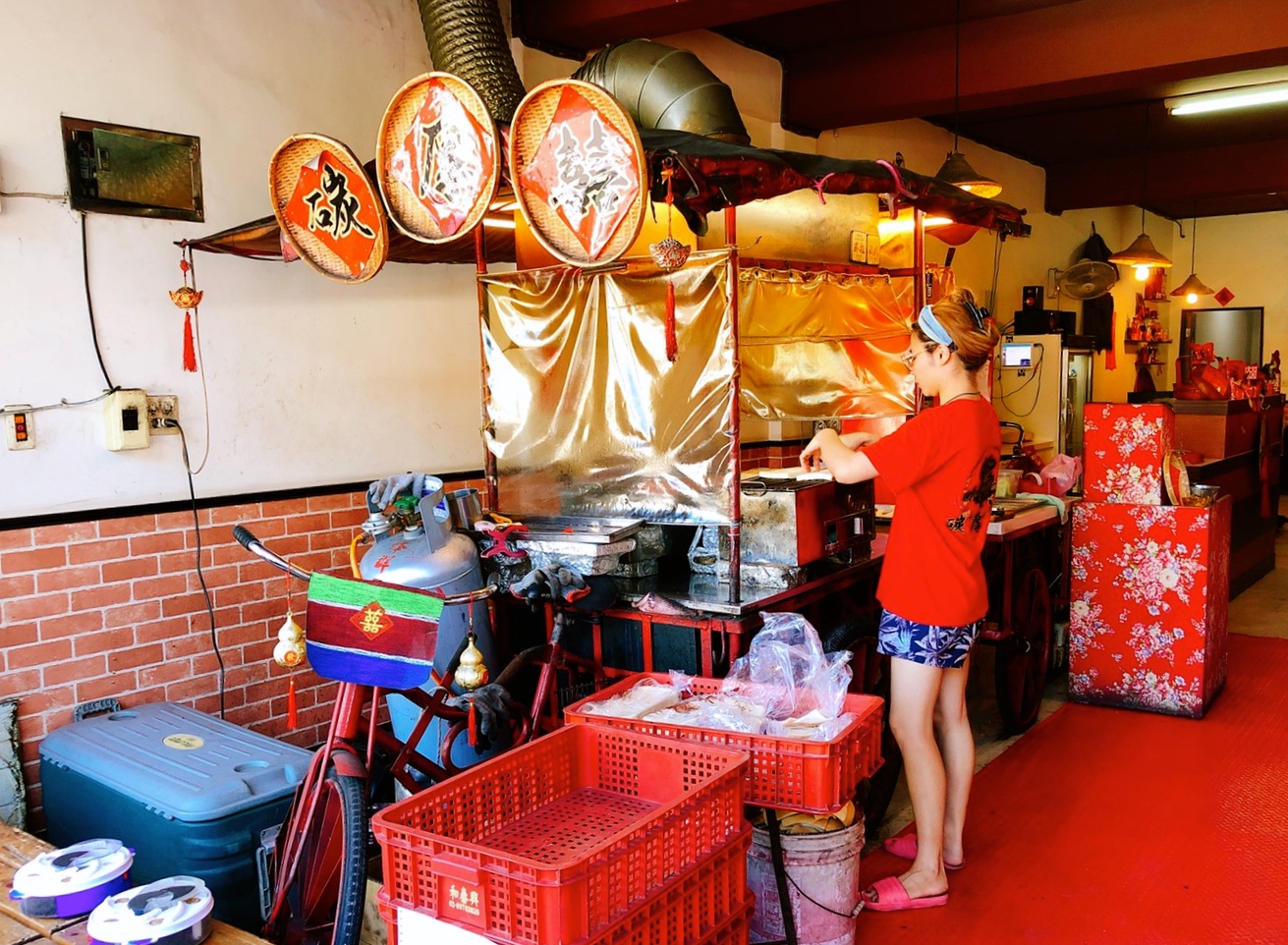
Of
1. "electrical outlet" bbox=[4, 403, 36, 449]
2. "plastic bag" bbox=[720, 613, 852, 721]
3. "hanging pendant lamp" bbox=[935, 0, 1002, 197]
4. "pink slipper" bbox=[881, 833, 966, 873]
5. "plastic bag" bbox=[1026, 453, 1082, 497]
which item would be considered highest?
"hanging pendant lamp" bbox=[935, 0, 1002, 197]

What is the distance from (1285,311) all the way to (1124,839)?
12.7 meters

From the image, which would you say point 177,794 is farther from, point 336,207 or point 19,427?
point 336,207

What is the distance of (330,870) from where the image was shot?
9.32ft

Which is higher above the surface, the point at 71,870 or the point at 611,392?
the point at 611,392

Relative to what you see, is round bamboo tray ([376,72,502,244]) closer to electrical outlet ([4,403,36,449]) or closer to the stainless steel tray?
the stainless steel tray

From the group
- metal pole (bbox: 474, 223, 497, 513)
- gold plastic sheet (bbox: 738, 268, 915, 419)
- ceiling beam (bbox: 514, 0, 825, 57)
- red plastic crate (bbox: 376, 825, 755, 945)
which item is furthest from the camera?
ceiling beam (bbox: 514, 0, 825, 57)

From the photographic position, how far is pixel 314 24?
4.27 meters

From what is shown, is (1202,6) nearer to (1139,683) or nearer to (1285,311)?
(1139,683)

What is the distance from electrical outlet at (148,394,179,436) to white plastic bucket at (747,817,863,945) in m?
2.60

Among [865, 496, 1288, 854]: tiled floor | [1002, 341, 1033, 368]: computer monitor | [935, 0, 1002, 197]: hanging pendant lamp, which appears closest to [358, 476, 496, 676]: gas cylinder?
[865, 496, 1288, 854]: tiled floor

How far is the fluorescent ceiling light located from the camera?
24.9 feet

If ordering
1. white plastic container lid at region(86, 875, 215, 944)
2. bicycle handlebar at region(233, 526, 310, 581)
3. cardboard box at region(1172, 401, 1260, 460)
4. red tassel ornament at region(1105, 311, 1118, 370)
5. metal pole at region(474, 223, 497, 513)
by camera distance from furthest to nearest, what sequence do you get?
red tassel ornament at region(1105, 311, 1118, 370) < cardboard box at region(1172, 401, 1260, 460) < metal pole at region(474, 223, 497, 513) < bicycle handlebar at region(233, 526, 310, 581) < white plastic container lid at region(86, 875, 215, 944)

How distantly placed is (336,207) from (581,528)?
56.1 inches

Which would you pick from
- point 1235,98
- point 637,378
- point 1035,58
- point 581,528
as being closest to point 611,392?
point 637,378
